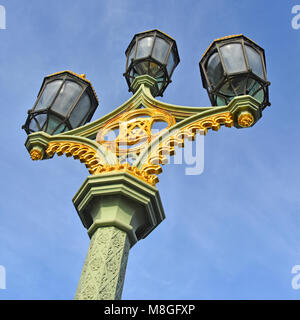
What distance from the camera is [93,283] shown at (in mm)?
3971

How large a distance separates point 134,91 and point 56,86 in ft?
3.50

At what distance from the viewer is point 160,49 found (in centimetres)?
686

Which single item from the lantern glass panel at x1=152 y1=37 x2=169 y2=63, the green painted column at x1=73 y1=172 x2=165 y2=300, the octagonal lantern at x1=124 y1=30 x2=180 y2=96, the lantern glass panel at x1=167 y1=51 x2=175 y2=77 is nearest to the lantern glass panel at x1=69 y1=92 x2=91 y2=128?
the octagonal lantern at x1=124 y1=30 x2=180 y2=96

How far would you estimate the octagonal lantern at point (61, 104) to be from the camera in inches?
239

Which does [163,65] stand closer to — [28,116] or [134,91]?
[134,91]

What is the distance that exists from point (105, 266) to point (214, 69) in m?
2.97

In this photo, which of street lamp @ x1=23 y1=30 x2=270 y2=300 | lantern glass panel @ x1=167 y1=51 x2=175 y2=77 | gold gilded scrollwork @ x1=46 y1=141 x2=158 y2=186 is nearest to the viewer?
street lamp @ x1=23 y1=30 x2=270 y2=300

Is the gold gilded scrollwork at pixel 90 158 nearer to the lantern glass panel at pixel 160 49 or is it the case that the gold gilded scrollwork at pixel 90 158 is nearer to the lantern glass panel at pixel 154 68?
the lantern glass panel at pixel 154 68

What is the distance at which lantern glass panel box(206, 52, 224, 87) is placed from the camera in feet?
19.2

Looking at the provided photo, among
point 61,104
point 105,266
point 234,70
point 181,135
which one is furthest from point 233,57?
point 105,266

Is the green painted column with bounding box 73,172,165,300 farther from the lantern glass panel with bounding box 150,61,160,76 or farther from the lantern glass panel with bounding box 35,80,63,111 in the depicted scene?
the lantern glass panel with bounding box 150,61,160,76

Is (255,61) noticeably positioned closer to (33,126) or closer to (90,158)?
(90,158)

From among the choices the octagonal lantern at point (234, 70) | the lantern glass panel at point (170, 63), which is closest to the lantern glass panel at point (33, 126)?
the lantern glass panel at point (170, 63)

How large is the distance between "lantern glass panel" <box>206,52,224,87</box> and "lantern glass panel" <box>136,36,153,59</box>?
1034mm
